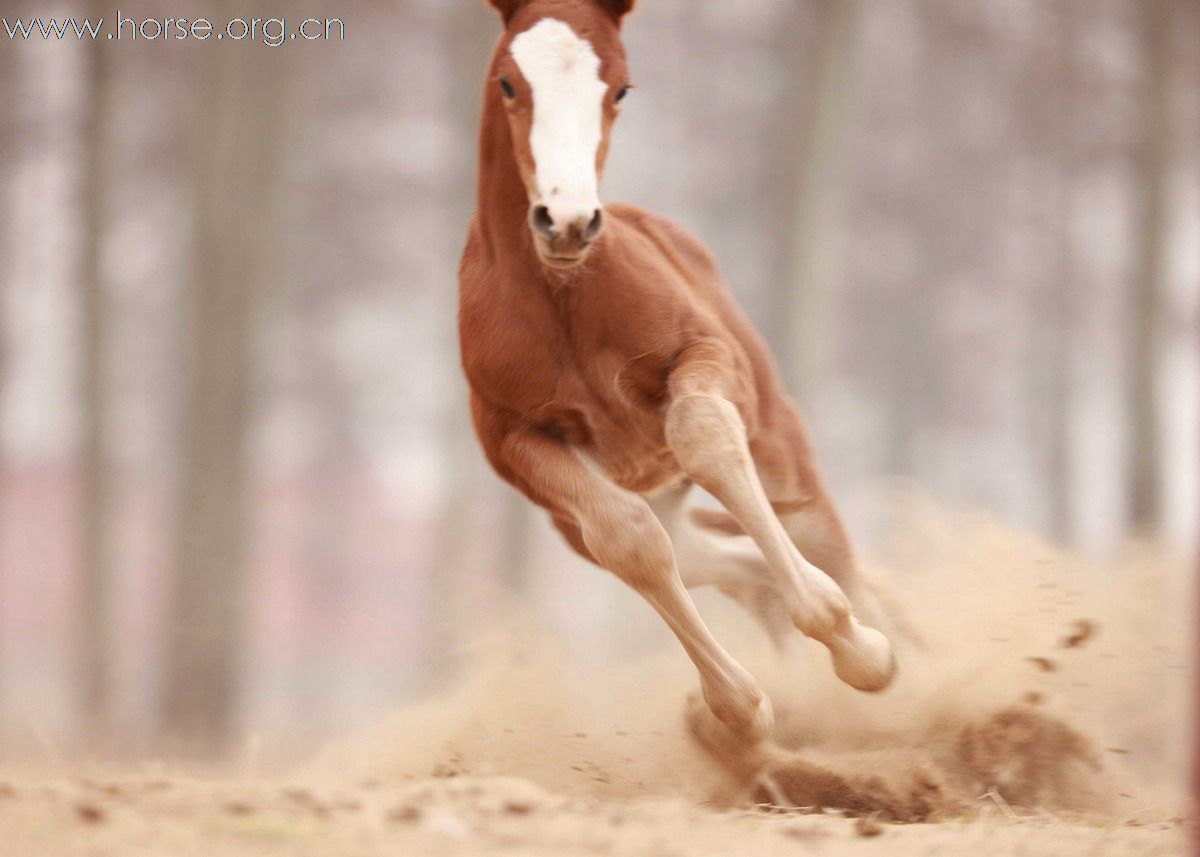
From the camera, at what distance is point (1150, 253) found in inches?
416

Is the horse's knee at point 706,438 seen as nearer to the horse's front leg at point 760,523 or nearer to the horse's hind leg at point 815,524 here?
the horse's front leg at point 760,523

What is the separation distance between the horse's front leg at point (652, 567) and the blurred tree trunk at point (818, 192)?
5477mm

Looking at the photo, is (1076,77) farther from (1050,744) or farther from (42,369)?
(42,369)

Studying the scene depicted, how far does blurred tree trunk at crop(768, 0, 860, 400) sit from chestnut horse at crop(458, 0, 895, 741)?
482cm

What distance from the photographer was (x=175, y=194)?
32.7 ft

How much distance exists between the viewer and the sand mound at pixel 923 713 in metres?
3.95

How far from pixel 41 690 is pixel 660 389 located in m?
9.84

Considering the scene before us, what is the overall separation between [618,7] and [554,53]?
16.4 inches

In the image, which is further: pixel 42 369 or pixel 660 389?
pixel 42 369

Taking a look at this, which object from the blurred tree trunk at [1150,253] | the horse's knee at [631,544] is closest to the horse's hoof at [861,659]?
the horse's knee at [631,544]

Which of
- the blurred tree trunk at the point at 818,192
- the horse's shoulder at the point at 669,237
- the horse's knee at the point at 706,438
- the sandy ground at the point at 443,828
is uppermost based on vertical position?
the blurred tree trunk at the point at 818,192

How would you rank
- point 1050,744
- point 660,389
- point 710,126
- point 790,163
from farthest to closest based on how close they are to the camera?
point 710,126 → point 790,163 → point 1050,744 → point 660,389

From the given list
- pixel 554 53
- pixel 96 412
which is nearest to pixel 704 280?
pixel 554 53

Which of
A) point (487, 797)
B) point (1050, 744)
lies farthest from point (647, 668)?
point (487, 797)
